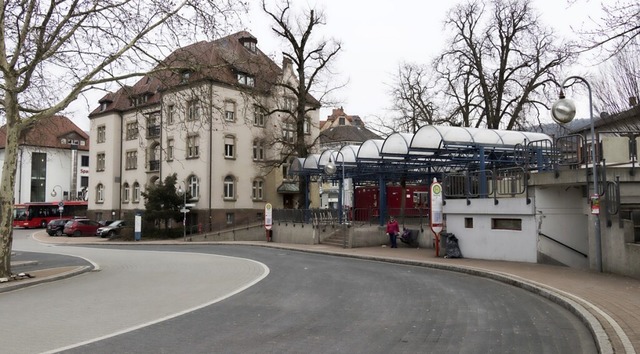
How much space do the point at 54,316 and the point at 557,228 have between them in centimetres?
1382

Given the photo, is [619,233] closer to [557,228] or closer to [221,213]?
[557,228]

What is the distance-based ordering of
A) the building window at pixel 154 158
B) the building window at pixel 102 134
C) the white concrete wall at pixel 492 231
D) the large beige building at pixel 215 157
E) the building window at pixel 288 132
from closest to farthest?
1. the white concrete wall at pixel 492 231
2. the building window at pixel 288 132
3. the large beige building at pixel 215 157
4. the building window at pixel 154 158
5. the building window at pixel 102 134

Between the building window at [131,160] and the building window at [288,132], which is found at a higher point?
the building window at [288,132]

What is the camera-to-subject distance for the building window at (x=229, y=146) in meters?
46.5

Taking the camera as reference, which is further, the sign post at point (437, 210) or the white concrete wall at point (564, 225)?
the sign post at point (437, 210)

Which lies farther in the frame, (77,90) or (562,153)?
(562,153)

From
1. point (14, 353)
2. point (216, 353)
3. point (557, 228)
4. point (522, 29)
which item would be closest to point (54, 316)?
point (14, 353)

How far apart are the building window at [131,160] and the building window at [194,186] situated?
11052 mm

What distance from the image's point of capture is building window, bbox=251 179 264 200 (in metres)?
48.3

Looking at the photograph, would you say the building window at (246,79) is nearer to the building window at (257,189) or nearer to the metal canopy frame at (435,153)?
the metal canopy frame at (435,153)

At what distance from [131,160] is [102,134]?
6.45 meters

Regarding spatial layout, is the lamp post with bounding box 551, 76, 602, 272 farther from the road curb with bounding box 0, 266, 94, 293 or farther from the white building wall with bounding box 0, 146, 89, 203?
the white building wall with bounding box 0, 146, 89, 203

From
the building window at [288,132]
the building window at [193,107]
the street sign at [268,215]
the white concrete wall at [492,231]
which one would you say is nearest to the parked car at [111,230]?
the building window at [288,132]

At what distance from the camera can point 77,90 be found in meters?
15.6
